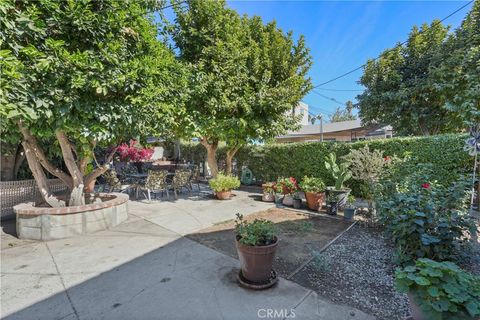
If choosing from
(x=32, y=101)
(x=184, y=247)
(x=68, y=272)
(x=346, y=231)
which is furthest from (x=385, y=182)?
(x=32, y=101)

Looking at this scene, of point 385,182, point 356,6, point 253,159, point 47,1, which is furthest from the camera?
point 253,159

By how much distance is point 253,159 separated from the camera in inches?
421

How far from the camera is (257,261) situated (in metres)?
2.80

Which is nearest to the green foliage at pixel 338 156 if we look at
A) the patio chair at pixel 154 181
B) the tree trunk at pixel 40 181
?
the patio chair at pixel 154 181

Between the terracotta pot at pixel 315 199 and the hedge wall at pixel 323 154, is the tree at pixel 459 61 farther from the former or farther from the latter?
the terracotta pot at pixel 315 199

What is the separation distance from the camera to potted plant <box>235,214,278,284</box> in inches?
110

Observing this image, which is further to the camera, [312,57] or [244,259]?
[312,57]

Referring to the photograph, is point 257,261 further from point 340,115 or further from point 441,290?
point 340,115

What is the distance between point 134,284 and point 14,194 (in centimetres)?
506

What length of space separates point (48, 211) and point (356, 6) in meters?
9.53

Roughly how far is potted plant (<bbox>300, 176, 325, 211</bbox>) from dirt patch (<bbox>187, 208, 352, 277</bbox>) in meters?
0.59

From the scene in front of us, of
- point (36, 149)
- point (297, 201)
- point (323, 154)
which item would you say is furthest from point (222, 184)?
point (36, 149)

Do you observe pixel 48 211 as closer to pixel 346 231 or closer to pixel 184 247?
pixel 184 247

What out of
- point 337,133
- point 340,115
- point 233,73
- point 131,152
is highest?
point 340,115
